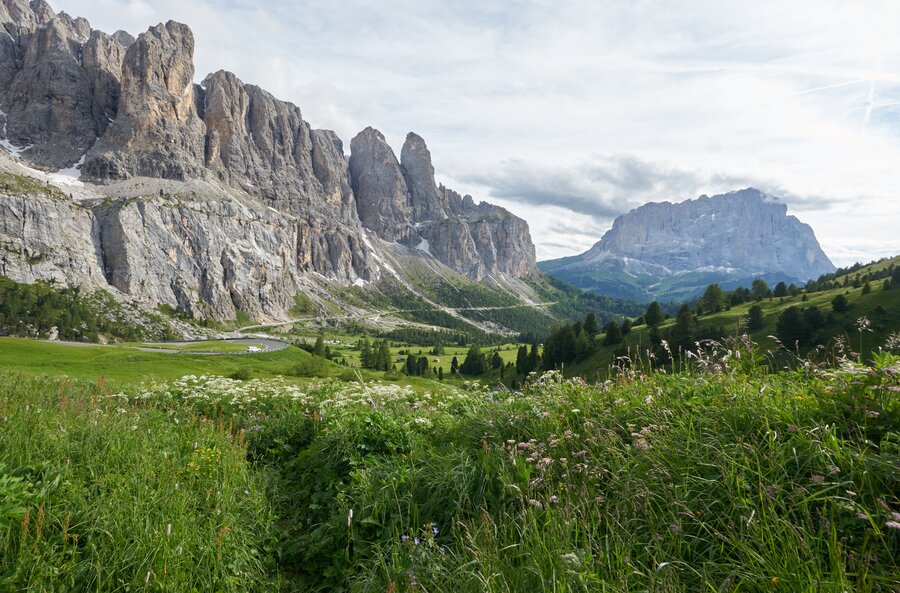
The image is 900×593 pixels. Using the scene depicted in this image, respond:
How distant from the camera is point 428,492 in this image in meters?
6.22

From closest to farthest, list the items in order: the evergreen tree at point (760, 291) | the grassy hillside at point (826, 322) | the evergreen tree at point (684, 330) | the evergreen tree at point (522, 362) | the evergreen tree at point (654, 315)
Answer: the grassy hillside at point (826, 322) → the evergreen tree at point (684, 330) → the evergreen tree at point (522, 362) → the evergreen tree at point (654, 315) → the evergreen tree at point (760, 291)

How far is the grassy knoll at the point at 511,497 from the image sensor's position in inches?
148

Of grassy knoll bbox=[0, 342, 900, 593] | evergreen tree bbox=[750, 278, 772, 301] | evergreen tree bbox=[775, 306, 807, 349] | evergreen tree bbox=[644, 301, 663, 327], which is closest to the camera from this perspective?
grassy knoll bbox=[0, 342, 900, 593]

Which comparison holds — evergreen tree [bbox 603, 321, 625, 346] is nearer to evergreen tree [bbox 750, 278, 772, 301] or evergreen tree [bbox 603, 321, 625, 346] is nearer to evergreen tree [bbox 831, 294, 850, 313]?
evergreen tree [bbox 831, 294, 850, 313]

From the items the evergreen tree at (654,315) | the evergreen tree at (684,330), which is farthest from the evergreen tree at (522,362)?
the evergreen tree at (654,315)

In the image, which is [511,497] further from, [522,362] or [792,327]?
[522,362]

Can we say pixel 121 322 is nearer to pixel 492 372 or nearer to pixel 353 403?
pixel 492 372

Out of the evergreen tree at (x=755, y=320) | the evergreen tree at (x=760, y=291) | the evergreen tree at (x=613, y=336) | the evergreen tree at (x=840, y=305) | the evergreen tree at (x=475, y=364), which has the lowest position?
the evergreen tree at (x=475, y=364)

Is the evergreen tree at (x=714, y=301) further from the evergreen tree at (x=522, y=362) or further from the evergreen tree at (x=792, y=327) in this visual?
the evergreen tree at (x=522, y=362)

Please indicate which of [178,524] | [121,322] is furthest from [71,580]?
[121,322]

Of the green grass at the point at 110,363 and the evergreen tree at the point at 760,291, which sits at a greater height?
the evergreen tree at the point at 760,291

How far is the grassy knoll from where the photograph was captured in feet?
12.3

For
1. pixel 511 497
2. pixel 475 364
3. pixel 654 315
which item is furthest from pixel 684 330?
pixel 511 497

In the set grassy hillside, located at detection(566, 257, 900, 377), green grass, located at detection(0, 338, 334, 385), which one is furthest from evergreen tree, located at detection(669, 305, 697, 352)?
green grass, located at detection(0, 338, 334, 385)
